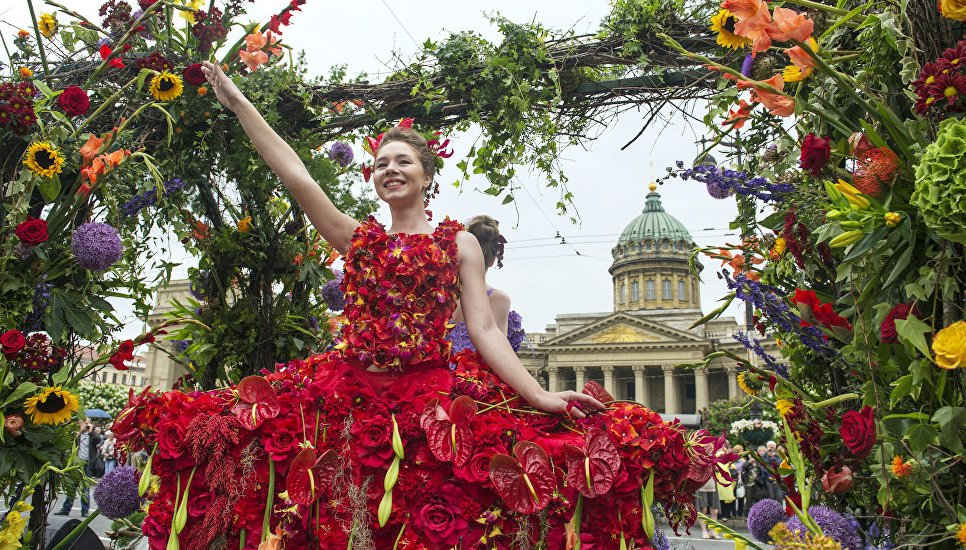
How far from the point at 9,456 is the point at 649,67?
150 inches

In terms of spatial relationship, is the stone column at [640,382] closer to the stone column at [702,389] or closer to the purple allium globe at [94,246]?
the stone column at [702,389]

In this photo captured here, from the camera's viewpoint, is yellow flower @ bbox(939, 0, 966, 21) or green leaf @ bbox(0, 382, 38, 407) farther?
green leaf @ bbox(0, 382, 38, 407)

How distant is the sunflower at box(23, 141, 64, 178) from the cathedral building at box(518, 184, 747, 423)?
44.4 m

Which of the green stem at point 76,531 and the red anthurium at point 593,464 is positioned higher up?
the red anthurium at point 593,464

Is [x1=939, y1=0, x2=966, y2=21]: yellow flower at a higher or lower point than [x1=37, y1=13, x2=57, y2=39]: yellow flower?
lower

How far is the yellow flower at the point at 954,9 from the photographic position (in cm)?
148

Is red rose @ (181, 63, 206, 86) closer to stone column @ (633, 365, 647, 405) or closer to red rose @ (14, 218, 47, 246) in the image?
red rose @ (14, 218, 47, 246)

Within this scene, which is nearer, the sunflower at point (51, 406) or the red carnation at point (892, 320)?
the red carnation at point (892, 320)

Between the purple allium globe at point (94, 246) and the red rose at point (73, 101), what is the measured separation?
0.58 metres

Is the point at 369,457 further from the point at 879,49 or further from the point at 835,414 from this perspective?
the point at 879,49

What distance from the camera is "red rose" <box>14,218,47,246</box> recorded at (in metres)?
3.06

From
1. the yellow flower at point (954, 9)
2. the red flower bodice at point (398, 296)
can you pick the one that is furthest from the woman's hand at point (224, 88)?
the yellow flower at point (954, 9)

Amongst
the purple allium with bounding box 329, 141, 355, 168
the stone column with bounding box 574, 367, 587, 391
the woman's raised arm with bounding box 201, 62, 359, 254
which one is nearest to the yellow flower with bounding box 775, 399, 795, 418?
the woman's raised arm with bounding box 201, 62, 359, 254

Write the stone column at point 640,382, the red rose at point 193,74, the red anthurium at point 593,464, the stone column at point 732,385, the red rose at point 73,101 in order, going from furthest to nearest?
the stone column at point 640,382 → the stone column at point 732,385 → the red rose at point 193,74 → the red rose at point 73,101 → the red anthurium at point 593,464
